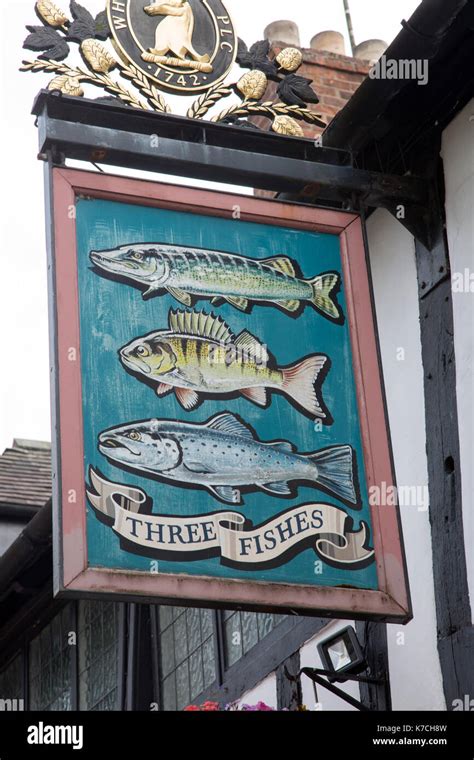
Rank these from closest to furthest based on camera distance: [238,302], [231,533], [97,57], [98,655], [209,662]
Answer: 1. [231,533]
2. [238,302]
3. [97,57]
4. [209,662]
5. [98,655]

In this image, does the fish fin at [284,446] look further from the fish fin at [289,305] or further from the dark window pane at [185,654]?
the dark window pane at [185,654]

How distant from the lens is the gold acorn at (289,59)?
7.82 m

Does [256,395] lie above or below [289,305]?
below

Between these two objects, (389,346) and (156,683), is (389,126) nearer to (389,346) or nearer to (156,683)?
(389,346)

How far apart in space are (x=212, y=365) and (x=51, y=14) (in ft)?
7.14

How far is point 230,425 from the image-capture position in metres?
6.50

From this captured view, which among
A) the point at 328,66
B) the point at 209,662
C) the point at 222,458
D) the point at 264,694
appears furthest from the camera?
the point at 328,66

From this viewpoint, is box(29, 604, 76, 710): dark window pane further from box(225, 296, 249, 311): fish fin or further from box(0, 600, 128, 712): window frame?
box(225, 296, 249, 311): fish fin

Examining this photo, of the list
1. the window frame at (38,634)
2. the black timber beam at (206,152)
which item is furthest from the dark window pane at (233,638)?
the black timber beam at (206,152)

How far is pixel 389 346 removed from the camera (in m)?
7.73

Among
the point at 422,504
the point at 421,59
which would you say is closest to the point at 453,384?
the point at 422,504

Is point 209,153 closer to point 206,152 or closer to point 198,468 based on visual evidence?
point 206,152

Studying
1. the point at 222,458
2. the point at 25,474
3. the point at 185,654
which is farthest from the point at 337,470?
the point at 25,474

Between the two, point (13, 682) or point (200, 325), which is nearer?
point (200, 325)
